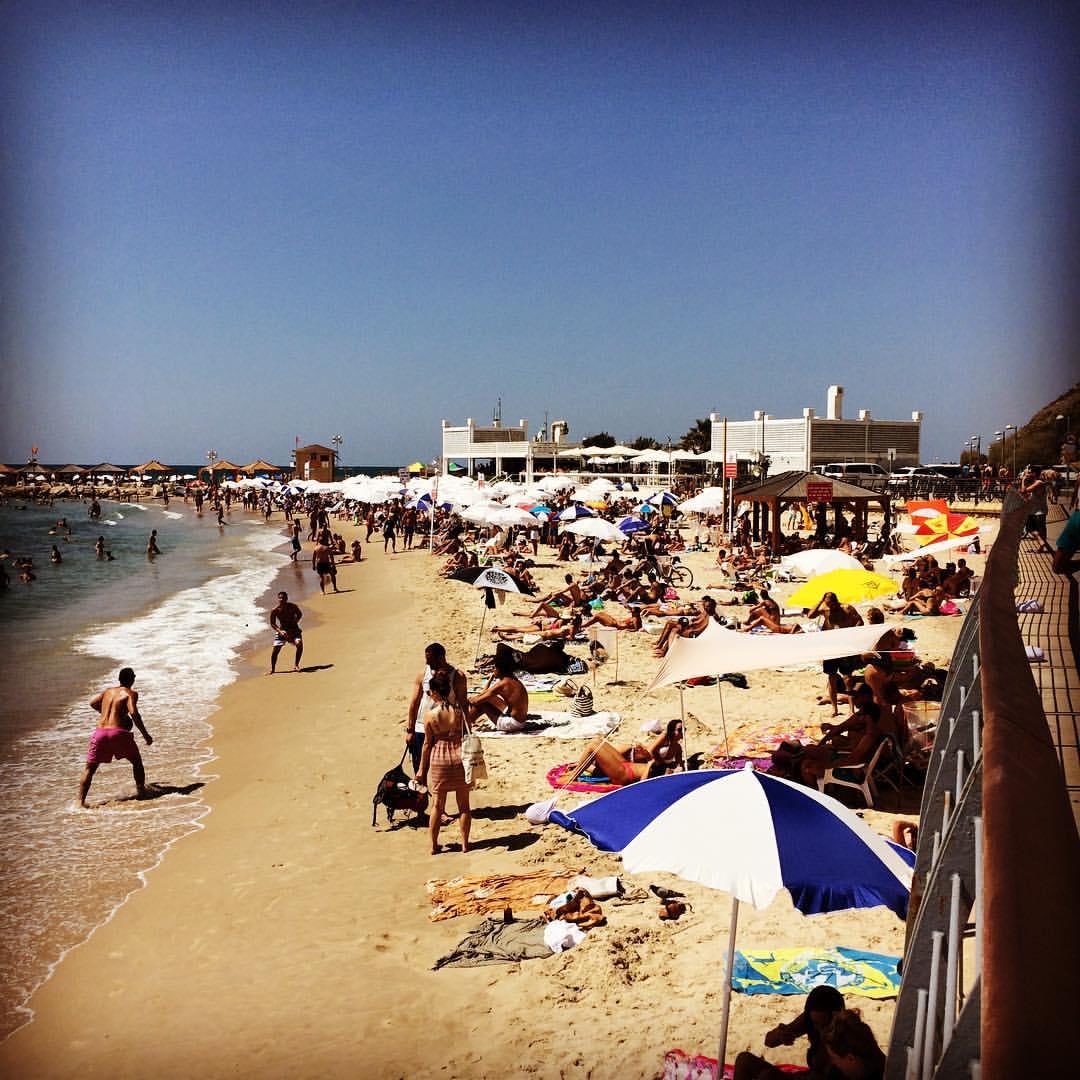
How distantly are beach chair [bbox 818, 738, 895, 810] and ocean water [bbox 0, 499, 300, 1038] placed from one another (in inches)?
205

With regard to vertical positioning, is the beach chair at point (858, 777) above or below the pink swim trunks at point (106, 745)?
above

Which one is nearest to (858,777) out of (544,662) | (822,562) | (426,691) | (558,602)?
(426,691)

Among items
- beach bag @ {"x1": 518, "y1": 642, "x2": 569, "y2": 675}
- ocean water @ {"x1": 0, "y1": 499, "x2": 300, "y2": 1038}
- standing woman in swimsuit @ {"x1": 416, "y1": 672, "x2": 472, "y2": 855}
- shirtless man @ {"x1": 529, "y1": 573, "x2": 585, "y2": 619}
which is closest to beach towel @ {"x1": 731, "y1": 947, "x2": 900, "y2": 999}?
standing woman in swimsuit @ {"x1": 416, "y1": 672, "x2": 472, "y2": 855}

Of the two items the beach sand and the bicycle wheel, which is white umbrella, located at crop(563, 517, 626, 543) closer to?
the bicycle wheel

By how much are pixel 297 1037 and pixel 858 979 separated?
2.84 m

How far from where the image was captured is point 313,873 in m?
6.64

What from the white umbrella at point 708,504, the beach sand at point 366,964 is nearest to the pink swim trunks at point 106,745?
the beach sand at point 366,964

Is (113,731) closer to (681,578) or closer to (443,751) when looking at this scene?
(443,751)

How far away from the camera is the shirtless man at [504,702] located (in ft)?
30.9

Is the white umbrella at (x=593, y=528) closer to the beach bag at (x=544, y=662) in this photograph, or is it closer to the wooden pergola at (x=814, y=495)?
the wooden pergola at (x=814, y=495)

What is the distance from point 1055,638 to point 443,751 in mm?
3943

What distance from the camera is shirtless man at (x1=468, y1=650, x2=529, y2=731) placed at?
9.41 metres

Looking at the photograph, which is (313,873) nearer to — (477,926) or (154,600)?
(477,926)

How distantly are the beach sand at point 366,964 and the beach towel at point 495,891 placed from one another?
0.10m
